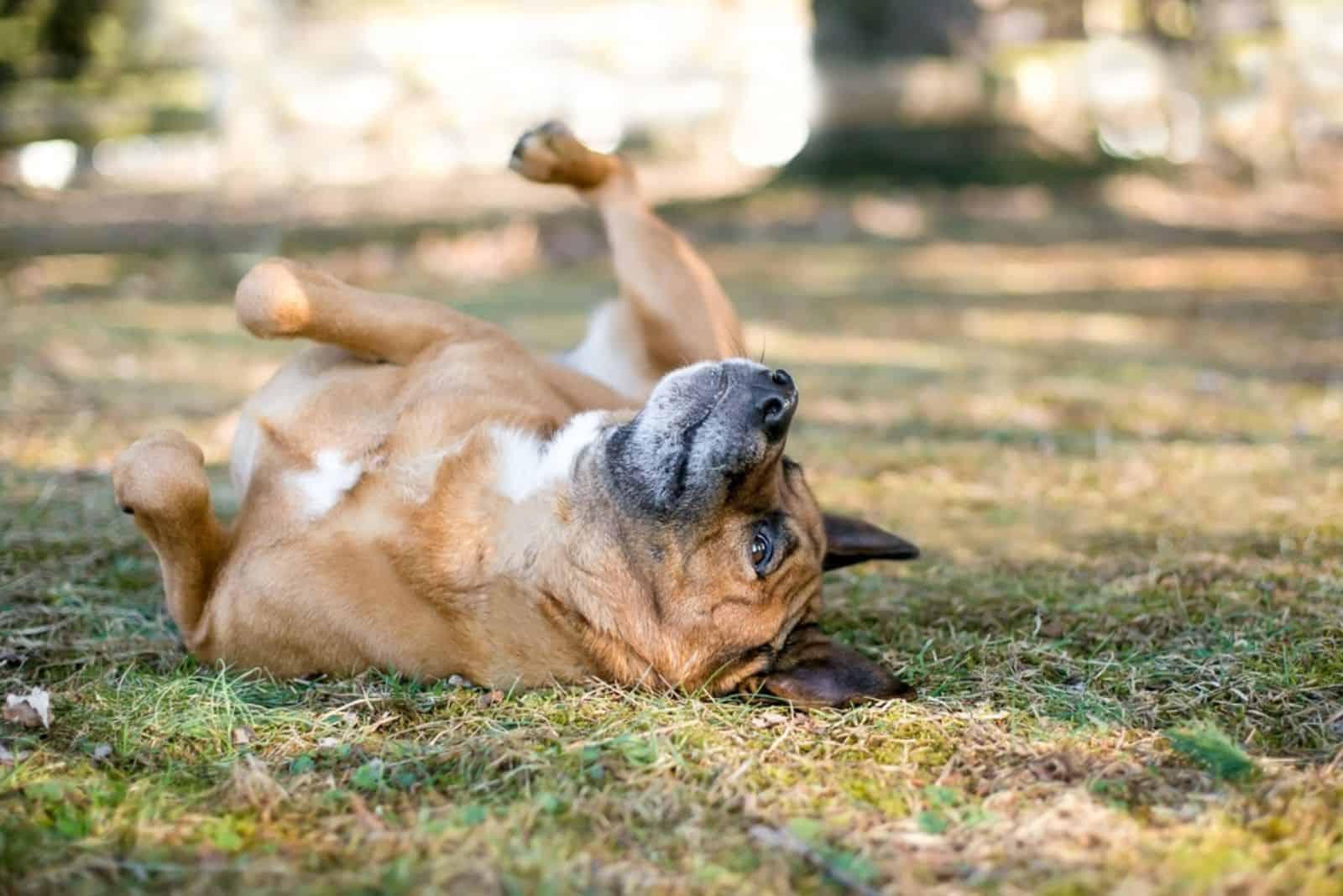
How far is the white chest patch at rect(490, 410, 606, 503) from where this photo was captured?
4.09m

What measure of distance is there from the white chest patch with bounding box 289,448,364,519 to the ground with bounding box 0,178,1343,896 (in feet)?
1.80

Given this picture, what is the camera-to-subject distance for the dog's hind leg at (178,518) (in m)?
3.96

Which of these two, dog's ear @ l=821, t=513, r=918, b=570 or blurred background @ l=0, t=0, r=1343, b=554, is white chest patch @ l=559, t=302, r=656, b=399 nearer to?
blurred background @ l=0, t=0, r=1343, b=554

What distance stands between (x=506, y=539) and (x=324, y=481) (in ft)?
2.11

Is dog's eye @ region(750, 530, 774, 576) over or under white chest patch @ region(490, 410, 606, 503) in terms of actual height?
under

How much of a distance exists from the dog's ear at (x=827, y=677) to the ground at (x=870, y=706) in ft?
0.18

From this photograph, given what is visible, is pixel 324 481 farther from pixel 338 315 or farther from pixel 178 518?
pixel 338 315

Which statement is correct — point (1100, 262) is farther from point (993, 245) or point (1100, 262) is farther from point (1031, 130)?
point (1031, 130)

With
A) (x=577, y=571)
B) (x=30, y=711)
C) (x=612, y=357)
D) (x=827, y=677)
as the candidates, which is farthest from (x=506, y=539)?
(x=612, y=357)

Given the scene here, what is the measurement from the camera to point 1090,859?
281 centimetres

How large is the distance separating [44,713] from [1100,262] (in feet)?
40.7

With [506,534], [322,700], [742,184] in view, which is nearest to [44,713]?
[322,700]

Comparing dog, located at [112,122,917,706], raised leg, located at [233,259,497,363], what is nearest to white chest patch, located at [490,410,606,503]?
dog, located at [112,122,917,706]

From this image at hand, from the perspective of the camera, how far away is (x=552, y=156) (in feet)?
19.0
